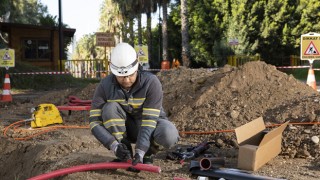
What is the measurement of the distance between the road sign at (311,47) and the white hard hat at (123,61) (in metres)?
8.07

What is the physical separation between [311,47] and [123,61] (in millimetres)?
8303

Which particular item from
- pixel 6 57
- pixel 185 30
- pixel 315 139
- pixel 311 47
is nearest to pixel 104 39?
pixel 6 57

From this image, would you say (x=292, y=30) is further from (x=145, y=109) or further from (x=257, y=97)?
(x=145, y=109)

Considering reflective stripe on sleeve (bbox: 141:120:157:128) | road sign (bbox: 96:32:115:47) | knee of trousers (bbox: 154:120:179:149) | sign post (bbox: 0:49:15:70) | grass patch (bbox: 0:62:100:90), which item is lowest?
grass patch (bbox: 0:62:100:90)

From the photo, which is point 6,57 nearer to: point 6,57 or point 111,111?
point 6,57

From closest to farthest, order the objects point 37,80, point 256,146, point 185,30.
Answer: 1. point 256,146
2. point 37,80
3. point 185,30

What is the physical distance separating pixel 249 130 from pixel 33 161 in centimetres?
281

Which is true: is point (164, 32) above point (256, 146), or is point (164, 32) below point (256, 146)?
above

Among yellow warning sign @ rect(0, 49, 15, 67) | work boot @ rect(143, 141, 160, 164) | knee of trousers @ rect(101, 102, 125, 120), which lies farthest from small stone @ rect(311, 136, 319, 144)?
yellow warning sign @ rect(0, 49, 15, 67)

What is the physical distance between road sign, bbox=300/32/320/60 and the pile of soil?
288 centimetres

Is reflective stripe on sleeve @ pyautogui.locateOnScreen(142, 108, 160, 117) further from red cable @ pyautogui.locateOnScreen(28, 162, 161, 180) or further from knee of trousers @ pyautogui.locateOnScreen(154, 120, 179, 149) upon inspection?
red cable @ pyautogui.locateOnScreen(28, 162, 161, 180)

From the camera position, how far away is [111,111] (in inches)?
165

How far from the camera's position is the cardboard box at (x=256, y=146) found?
14.3 ft

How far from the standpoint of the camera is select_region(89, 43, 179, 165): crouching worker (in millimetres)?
4098
